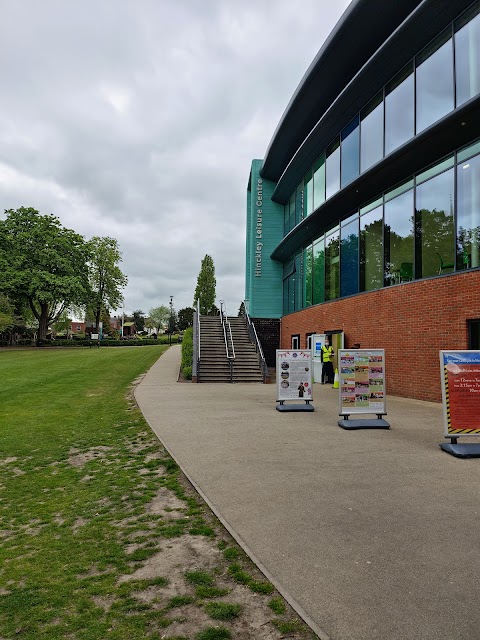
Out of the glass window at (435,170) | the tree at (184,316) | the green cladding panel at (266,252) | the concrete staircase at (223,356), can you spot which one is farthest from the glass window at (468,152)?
the tree at (184,316)

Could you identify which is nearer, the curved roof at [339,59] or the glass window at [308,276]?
the curved roof at [339,59]

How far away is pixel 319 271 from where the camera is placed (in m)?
22.1

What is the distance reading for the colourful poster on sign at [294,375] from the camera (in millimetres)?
11891

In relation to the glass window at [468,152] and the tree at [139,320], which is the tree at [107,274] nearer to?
the glass window at [468,152]

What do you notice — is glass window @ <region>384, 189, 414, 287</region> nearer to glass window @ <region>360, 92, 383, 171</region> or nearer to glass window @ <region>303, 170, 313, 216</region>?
glass window @ <region>360, 92, 383, 171</region>

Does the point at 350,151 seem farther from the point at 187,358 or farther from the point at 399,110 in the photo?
the point at 187,358

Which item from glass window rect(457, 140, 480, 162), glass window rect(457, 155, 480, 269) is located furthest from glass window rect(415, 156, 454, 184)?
glass window rect(457, 155, 480, 269)

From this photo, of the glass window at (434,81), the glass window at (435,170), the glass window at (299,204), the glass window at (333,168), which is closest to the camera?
the glass window at (434,81)

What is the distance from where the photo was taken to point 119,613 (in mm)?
2928

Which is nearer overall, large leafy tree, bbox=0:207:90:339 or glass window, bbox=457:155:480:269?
glass window, bbox=457:155:480:269

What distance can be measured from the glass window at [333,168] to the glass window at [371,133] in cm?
237

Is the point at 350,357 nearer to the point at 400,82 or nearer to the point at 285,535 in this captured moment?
the point at 285,535

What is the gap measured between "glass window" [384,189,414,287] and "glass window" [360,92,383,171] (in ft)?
5.88

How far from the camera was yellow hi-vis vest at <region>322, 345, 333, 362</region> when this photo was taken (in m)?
18.8
